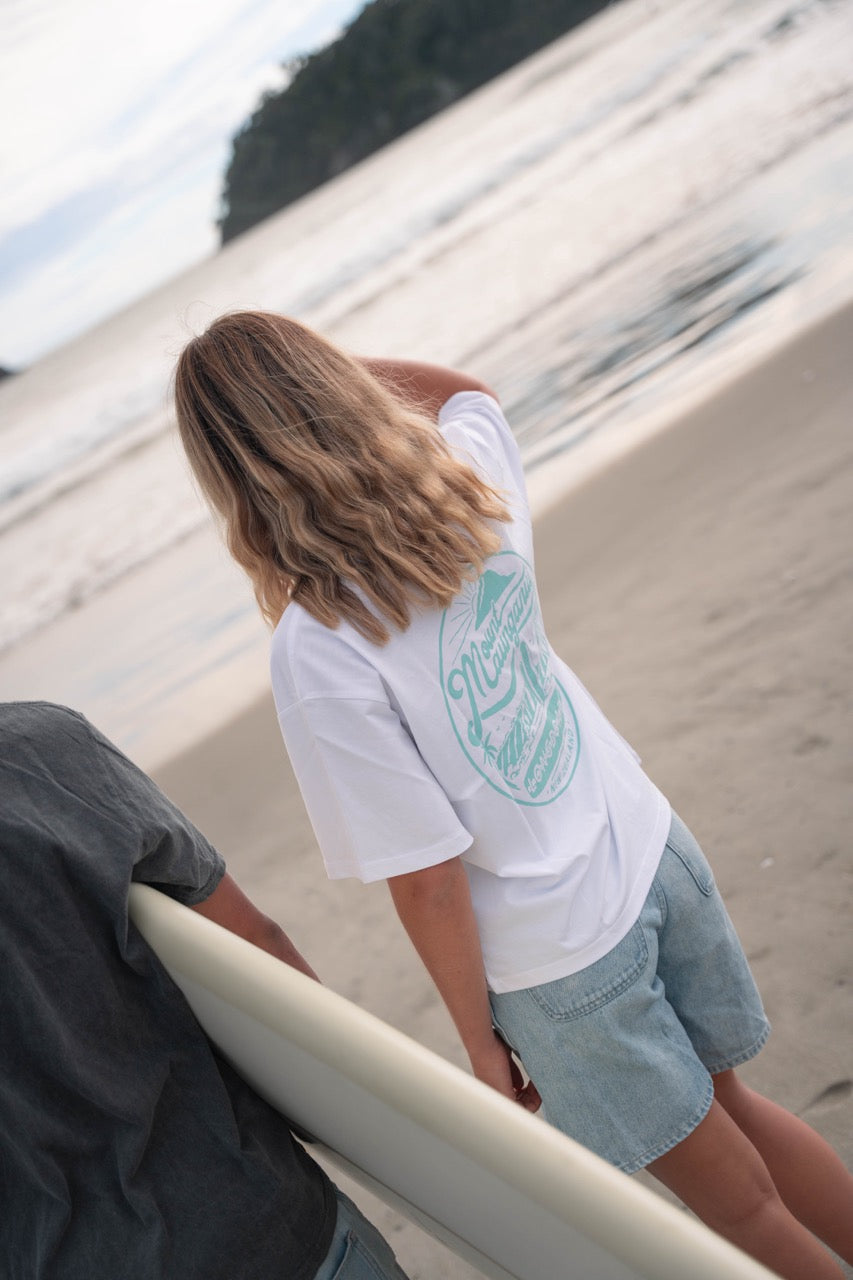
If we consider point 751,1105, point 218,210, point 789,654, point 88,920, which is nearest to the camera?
point 88,920

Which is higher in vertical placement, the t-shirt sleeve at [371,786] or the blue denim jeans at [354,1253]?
the t-shirt sleeve at [371,786]

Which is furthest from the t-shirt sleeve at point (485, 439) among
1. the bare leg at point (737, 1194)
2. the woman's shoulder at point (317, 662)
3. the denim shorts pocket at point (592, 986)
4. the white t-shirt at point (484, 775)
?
the bare leg at point (737, 1194)

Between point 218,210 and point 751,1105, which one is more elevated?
point 218,210

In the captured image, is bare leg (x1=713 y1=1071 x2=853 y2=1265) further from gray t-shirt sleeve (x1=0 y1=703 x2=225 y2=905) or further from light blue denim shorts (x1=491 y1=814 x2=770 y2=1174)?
gray t-shirt sleeve (x1=0 y1=703 x2=225 y2=905)

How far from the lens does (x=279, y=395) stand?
1.61 meters

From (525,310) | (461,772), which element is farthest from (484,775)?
(525,310)

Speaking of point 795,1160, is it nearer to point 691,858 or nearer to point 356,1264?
point 691,858

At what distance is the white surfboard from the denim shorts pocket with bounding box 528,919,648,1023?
0.36 m

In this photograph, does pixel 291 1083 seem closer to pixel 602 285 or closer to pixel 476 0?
pixel 602 285

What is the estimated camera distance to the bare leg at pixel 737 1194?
167 cm

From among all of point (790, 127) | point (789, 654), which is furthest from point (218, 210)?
point (789, 654)

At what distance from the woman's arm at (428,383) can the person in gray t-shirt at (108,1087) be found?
39.4 inches

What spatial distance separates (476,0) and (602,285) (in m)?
66.8

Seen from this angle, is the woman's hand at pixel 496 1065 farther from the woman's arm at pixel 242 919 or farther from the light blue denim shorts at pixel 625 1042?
the woman's arm at pixel 242 919
